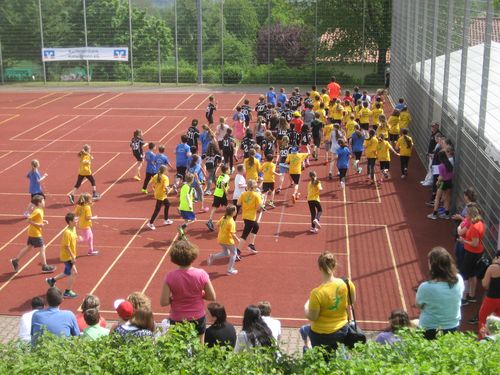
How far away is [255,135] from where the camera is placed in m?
23.8

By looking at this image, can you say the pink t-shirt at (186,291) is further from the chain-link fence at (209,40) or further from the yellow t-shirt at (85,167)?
the chain-link fence at (209,40)

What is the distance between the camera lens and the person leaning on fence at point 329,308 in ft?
27.4

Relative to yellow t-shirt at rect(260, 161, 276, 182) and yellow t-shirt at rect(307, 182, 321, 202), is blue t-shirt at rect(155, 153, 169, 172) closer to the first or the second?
yellow t-shirt at rect(260, 161, 276, 182)

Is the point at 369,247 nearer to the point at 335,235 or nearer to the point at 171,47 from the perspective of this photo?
the point at 335,235

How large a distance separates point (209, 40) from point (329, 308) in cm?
3605

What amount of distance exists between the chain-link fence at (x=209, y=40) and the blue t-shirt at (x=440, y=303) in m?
34.4

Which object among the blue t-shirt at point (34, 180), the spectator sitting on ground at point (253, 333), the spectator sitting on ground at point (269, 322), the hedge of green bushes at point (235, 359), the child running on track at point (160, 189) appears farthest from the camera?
the blue t-shirt at point (34, 180)

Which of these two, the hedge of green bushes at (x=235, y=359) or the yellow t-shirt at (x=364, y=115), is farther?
the yellow t-shirt at (x=364, y=115)

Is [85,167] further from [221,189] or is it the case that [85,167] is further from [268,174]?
[268,174]

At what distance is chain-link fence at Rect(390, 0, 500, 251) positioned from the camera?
15.6 m

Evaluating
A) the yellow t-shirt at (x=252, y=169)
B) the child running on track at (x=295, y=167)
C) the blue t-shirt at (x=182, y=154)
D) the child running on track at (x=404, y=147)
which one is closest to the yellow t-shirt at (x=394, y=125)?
the child running on track at (x=404, y=147)

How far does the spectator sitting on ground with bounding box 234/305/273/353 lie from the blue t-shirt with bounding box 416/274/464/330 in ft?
6.17

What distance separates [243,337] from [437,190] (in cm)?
1115

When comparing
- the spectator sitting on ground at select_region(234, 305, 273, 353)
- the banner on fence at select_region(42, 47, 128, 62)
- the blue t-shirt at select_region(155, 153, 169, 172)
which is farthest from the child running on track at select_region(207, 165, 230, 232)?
the banner on fence at select_region(42, 47, 128, 62)
